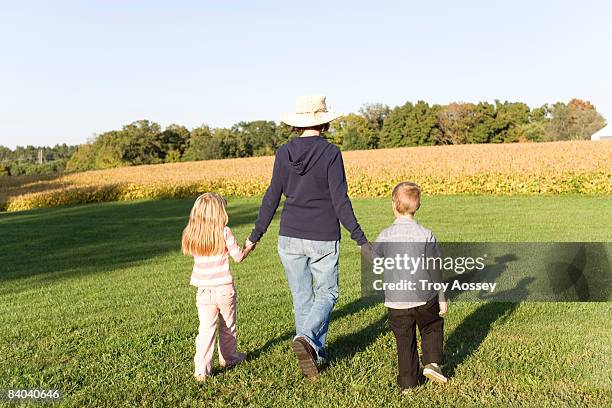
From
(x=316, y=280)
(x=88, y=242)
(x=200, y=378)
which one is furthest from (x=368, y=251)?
(x=88, y=242)

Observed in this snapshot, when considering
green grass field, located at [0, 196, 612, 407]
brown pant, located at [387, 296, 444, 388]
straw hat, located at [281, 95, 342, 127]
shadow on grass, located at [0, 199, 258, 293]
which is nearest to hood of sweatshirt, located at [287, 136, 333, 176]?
straw hat, located at [281, 95, 342, 127]

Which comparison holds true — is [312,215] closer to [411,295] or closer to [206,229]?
[206,229]

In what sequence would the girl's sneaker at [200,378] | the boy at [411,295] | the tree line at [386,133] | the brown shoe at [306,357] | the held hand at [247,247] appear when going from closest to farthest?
the boy at [411,295] → the brown shoe at [306,357] → the girl's sneaker at [200,378] → the held hand at [247,247] → the tree line at [386,133]

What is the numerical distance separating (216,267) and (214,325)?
0.46 metres

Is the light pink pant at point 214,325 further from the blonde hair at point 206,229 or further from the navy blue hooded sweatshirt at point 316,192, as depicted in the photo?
the navy blue hooded sweatshirt at point 316,192

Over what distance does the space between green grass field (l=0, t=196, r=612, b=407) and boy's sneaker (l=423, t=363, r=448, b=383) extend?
70 millimetres

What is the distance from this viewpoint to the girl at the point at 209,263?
4.65 metres

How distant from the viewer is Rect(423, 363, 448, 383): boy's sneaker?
14.1ft

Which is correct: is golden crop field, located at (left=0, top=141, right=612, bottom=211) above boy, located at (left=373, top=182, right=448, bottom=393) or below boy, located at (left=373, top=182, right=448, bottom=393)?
below

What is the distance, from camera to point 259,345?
5539mm

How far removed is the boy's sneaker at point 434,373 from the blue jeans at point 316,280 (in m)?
0.84

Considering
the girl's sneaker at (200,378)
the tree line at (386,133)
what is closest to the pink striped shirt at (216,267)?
the girl's sneaker at (200,378)

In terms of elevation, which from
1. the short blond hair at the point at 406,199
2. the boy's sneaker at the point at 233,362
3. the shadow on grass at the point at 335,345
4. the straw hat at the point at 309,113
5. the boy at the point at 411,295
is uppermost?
the straw hat at the point at 309,113

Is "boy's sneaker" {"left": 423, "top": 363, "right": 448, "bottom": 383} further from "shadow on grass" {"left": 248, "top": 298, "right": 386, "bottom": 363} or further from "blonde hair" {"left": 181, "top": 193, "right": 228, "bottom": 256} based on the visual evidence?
"blonde hair" {"left": 181, "top": 193, "right": 228, "bottom": 256}
